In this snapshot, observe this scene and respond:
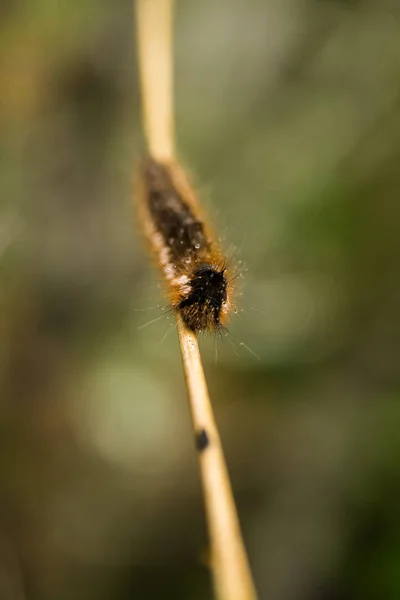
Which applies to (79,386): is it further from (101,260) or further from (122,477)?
(101,260)

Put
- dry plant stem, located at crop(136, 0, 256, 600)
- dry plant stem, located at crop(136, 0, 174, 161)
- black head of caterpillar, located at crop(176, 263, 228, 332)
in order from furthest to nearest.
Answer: dry plant stem, located at crop(136, 0, 174, 161) < black head of caterpillar, located at crop(176, 263, 228, 332) < dry plant stem, located at crop(136, 0, 256, 600)

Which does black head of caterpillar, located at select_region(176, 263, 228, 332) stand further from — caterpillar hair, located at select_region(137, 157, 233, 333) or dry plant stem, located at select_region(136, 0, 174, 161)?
dry plant stem, located at select_region(136, 0, 174, 161)

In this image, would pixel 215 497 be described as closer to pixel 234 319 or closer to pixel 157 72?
pixel 234 319

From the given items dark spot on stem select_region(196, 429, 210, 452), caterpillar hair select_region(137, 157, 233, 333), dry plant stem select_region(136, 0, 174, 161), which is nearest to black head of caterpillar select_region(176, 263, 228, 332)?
caterpillar hair select_region(137, 157, 233, 333)

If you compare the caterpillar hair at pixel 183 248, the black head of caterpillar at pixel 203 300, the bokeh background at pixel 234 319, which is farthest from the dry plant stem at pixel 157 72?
the black head of caterpillar at pixel 203 300

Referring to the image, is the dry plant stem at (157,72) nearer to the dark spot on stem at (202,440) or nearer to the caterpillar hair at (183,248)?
the caterpillar hair at (183,248)

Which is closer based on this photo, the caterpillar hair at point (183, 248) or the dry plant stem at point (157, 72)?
the caterpillar hair at point (183, 248)
